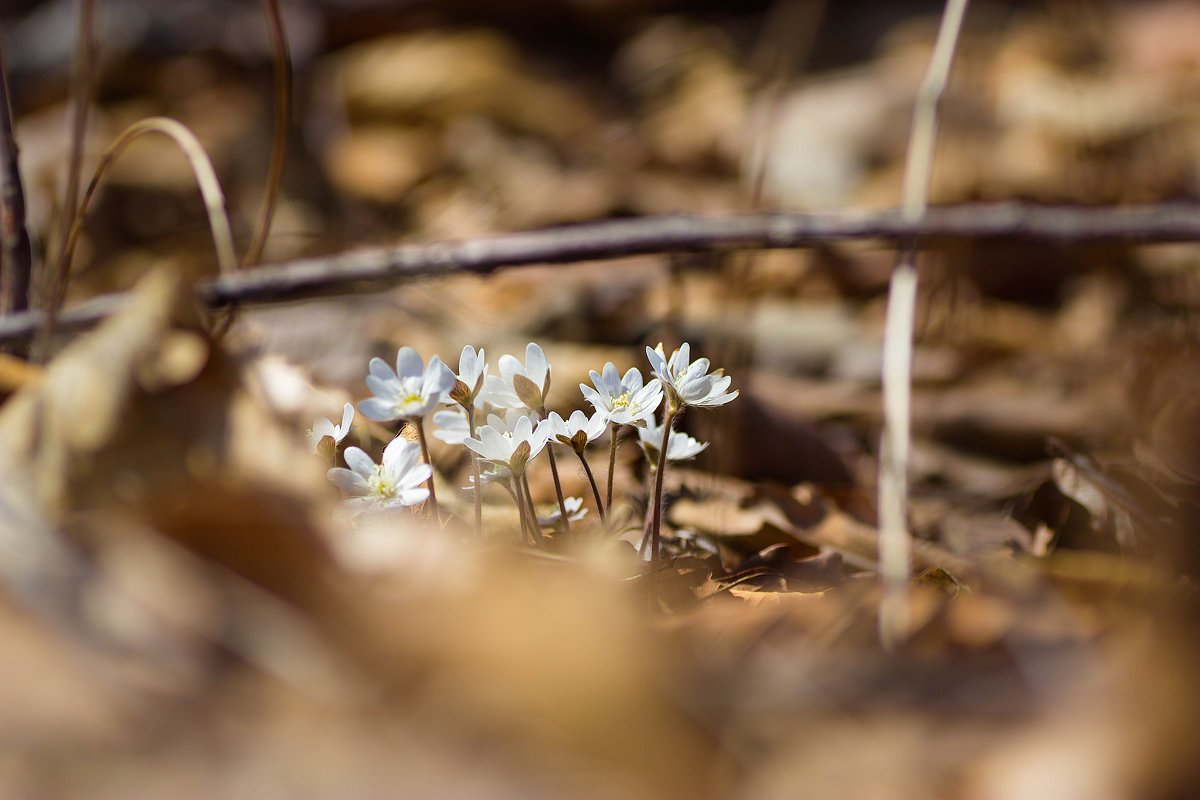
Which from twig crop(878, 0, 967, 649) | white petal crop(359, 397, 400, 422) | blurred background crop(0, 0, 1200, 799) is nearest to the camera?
blurred background crop(0, 0, 1200, 799)

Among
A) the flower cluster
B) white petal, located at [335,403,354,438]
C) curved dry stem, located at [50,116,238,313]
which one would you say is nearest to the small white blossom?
the flower cluster

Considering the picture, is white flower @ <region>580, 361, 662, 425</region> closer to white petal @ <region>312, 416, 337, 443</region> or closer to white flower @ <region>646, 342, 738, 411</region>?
white flower @ <region>646, 342, 738, 411</region>

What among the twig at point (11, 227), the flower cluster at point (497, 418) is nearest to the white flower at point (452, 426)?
the flower cluster at point (497, 418)

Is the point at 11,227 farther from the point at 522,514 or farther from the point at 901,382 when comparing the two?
the point at 901,382

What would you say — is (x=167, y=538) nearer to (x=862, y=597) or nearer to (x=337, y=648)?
(x=337, y=648)

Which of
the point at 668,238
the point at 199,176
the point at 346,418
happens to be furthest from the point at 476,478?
the point at 199,176

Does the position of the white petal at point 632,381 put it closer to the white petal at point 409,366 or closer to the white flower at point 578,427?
the white flower at point 578,427
